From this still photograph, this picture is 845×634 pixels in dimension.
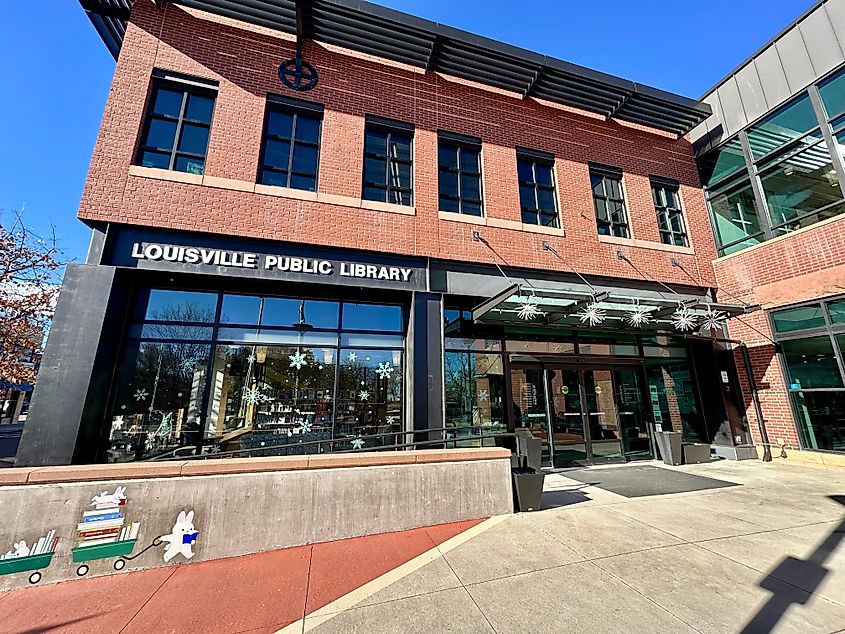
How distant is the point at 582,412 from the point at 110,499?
382 inches

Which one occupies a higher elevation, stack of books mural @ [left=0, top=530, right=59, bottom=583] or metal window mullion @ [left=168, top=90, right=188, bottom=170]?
metal window mullion @ [left=168, top=90, right=188, bottom=170]

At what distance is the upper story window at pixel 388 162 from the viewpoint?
9.14 meters

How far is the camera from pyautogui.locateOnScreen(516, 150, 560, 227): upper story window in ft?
33.9

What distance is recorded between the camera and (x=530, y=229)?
9.89 metres

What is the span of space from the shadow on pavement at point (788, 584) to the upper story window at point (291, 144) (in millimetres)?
9561

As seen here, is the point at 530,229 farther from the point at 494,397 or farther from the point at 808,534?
the point at 808,534

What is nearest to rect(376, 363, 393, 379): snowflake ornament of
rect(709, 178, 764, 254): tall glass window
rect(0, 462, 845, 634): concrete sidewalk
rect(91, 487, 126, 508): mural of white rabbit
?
rect(0, 462, 845, 634): concrete sidewalk

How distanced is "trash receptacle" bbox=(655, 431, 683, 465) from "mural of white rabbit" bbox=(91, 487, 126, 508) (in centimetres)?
1146

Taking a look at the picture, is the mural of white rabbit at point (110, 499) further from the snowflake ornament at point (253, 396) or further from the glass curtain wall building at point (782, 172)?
the glass curtain wall building at point (782, 172)

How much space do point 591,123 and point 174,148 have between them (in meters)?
11.7

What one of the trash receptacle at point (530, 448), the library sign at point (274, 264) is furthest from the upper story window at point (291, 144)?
the trash receptacle at point (530, 448)

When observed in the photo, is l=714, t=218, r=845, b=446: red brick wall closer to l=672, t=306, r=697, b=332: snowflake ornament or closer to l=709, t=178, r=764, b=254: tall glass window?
l=709, t=178, r=764, b=254: tall glass window

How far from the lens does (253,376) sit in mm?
7730

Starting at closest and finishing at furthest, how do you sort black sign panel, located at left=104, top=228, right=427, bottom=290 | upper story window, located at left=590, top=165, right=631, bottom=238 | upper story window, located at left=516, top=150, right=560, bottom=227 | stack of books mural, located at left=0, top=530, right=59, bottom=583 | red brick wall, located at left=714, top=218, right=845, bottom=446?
stack of books mural, located at left=0, top=530, right=59, bottom=583, black sign panel, located at left=104, top=228, right=427, bottom=290, red brick wall, located at left=714, top=218, right=845, bottom=446, upper story window, located at left=516, top=150, right=560, bottom=227, upper story window, located at left=590, top=165, right=631, bottom=238
